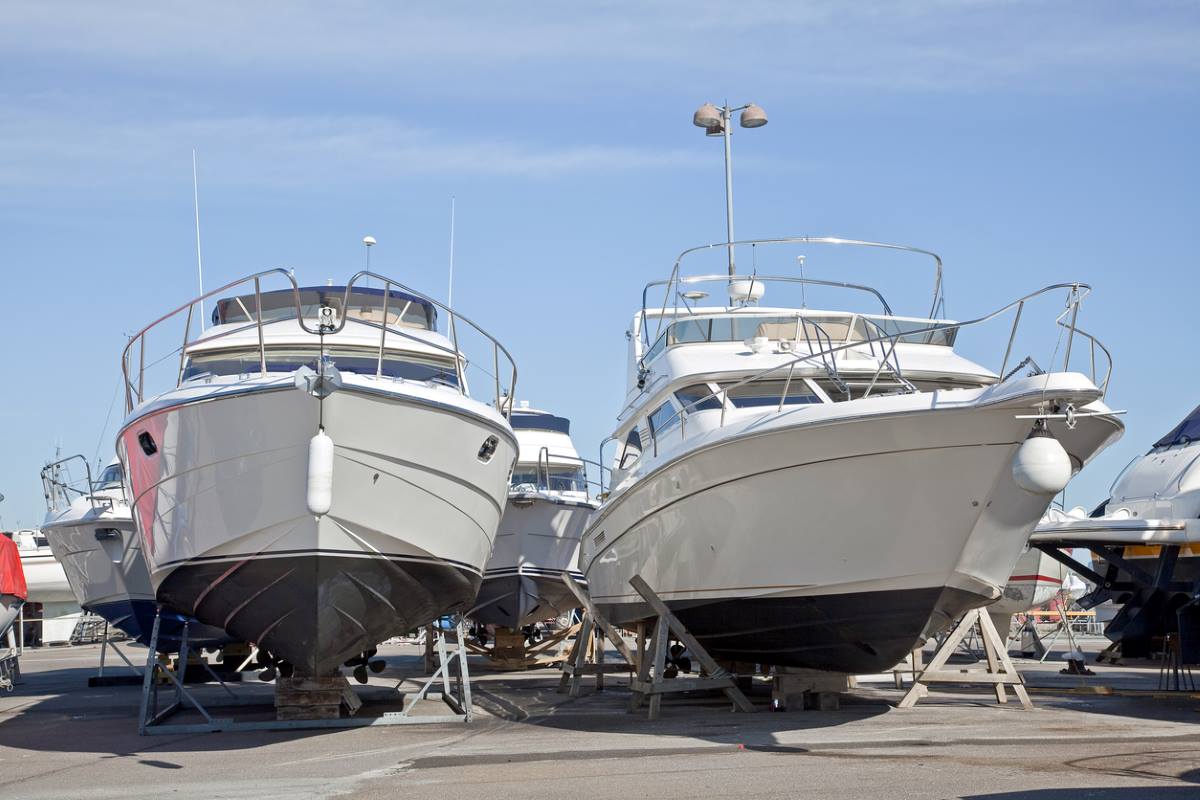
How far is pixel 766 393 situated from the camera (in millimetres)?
10414

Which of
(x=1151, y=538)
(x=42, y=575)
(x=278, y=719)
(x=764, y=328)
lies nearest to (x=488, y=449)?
(x=278, y=719)

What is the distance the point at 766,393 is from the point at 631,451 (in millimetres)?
2619

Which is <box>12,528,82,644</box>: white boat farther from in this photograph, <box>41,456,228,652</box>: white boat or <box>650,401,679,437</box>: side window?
<box>650,401,679,437</box>: side window

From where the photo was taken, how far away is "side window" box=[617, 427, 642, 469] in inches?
487

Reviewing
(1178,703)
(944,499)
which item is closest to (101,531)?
(944,499)

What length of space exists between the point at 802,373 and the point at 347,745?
4766 mm

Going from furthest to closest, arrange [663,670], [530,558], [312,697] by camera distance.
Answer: [530,558]
[663,670]
[312,697]

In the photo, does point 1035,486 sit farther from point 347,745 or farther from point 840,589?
point 347,745

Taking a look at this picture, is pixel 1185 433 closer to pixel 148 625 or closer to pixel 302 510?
pixel 302 510

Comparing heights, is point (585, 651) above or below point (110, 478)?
below

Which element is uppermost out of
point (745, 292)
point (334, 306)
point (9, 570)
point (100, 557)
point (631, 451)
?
point (745, 292)

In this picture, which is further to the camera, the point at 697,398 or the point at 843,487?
the point at 697,398

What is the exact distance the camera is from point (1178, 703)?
1123cm

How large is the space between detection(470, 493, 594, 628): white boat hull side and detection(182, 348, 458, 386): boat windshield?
5.19 m
